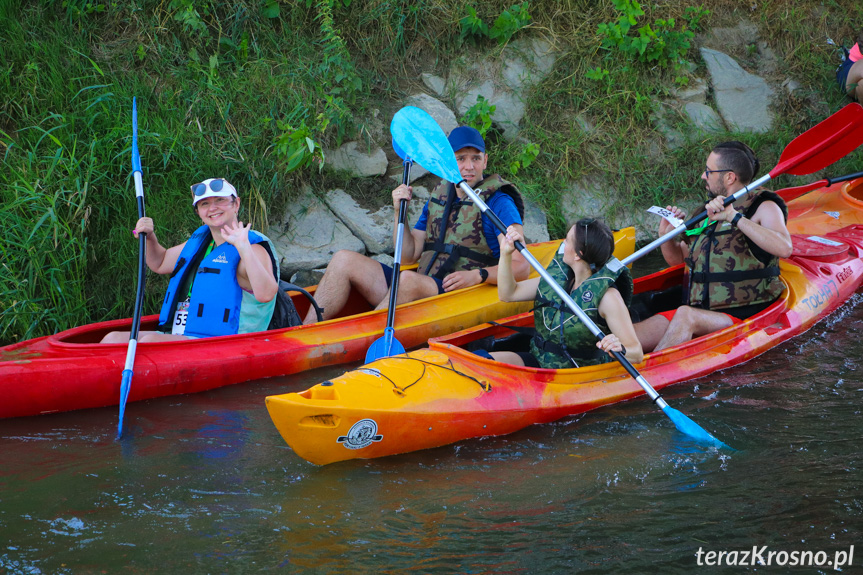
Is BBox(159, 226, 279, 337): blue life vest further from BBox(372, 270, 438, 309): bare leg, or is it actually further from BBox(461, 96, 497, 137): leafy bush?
BBox(461, 96, 497, 137): leafy bush

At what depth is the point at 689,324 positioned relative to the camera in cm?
454

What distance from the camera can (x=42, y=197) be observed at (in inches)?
205

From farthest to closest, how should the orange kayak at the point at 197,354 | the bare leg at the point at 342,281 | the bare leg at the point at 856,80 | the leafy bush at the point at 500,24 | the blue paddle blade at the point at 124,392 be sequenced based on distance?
the bare leg at the point at 856,80 → the leafy bush at the point at 500,24 → the bare leg at the point at 342,281 → the orange kayak at the point at 197,354 → the blue paddle blade at the point at 124,392

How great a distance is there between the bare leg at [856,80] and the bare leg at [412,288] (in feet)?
17.9

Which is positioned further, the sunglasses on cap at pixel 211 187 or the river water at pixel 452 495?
the sunglasses on cap at pixel 211 187

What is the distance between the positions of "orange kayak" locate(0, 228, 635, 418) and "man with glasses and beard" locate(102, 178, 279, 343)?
4.3 inches

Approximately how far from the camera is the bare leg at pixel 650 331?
4.57m

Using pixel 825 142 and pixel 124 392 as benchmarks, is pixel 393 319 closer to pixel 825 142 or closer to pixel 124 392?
pixel 124 392

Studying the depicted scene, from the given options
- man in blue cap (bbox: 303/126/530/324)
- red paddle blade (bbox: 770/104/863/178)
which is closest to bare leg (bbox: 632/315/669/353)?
man in blue cap (bbox: 303/126/530/324)

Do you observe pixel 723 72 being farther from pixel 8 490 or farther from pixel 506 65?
pixel 8 490

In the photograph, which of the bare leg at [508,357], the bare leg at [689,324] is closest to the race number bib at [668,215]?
the bare leg at [689,324]

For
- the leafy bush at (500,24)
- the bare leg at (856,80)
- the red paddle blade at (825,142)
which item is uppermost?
the leafy bush at (500,24)

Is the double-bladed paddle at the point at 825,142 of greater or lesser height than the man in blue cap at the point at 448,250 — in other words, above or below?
above

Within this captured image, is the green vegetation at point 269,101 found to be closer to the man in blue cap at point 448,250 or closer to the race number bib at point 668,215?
the man in blue cap at point 448,250
